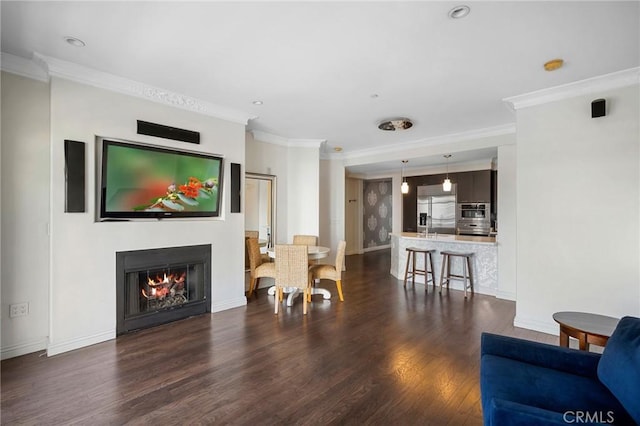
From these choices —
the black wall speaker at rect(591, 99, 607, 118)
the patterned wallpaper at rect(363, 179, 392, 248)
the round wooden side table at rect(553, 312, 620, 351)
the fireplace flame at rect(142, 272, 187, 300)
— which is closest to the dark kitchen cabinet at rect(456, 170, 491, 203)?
the patterned wallpaper at rect(363, 179, 392, 248)

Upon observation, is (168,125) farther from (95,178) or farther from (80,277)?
(80,277)

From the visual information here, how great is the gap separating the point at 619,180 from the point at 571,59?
4.27 ft

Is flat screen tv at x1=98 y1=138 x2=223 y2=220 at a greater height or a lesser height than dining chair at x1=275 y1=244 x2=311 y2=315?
greater

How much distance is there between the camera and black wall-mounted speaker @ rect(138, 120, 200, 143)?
330 cm

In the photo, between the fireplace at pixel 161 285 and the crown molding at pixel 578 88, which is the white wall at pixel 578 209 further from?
the fireplace at pixel 161 285

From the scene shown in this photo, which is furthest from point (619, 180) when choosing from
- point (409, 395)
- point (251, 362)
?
point (251, 362)

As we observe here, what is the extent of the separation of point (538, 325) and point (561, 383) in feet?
7.29

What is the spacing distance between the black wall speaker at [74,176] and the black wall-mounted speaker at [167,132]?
591 mm

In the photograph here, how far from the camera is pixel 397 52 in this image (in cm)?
257

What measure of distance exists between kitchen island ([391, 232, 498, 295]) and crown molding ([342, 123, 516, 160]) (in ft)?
5.60

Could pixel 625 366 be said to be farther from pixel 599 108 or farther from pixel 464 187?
pixel 464 187

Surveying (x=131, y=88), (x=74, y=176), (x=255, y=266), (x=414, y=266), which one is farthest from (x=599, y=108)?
(x=74, y=176)

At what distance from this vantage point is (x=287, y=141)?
5.65 metres

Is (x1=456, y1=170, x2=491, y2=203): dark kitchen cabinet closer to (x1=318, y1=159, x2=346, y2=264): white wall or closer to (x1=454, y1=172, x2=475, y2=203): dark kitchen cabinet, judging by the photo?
(x1=454, y1=172, x2=475, y2=203): dark kitchen cabinet
